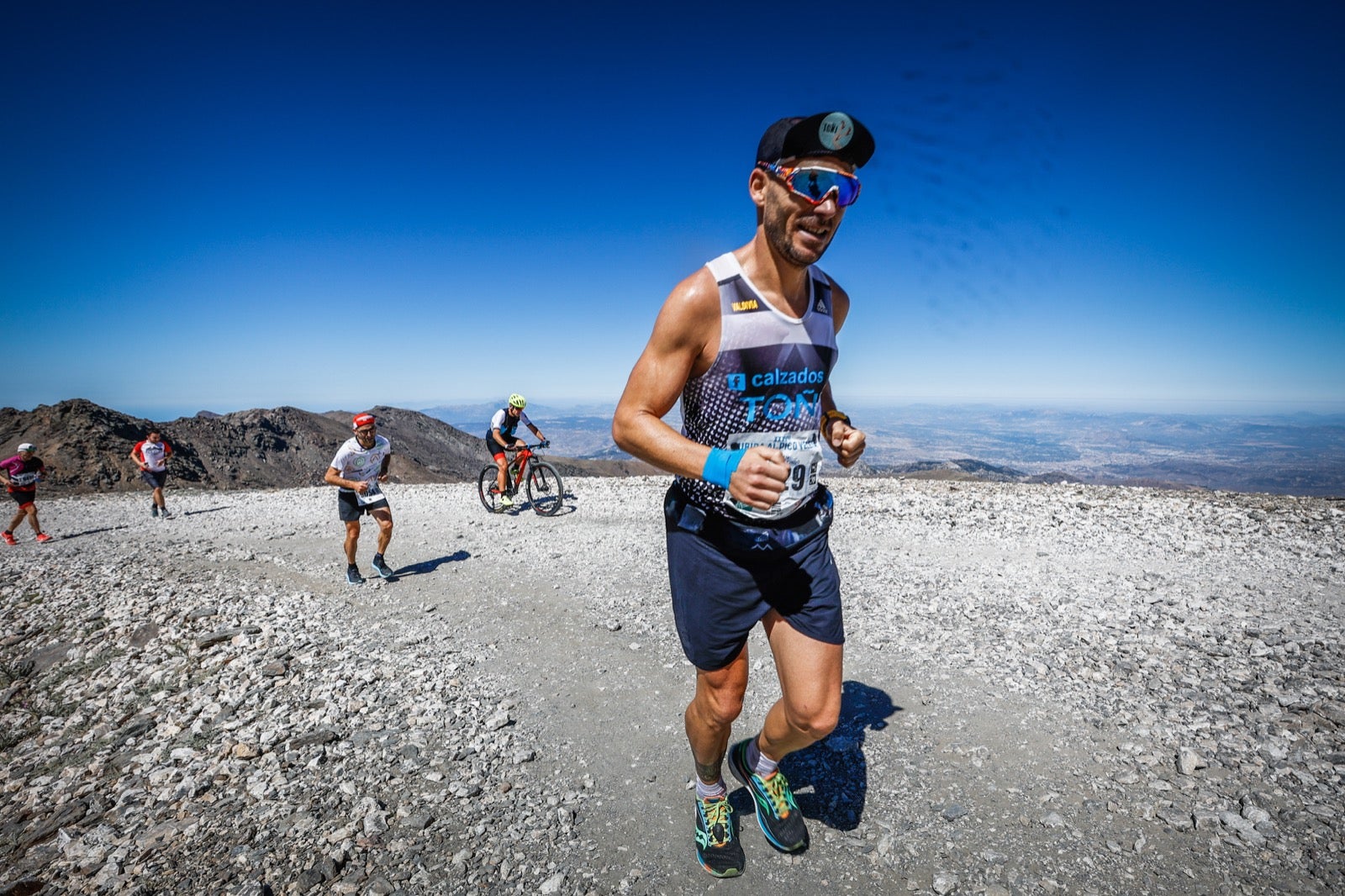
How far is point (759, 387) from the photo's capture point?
2.27m

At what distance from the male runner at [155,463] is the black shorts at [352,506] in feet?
31.9

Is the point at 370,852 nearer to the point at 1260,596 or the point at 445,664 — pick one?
the point at 445,664

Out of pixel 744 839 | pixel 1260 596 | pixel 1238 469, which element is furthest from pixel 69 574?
pixel 1238 469

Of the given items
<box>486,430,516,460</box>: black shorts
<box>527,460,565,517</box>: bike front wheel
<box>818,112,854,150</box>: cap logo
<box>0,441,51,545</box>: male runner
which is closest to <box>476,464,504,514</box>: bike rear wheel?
<box>486,430,516,460</box>: black shorts

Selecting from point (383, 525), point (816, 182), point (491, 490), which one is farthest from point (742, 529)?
point (491, 490)

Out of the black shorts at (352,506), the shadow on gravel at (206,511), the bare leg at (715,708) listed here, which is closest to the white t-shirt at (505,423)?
the black shorts at (352,506)

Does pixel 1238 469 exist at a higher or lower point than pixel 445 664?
lower

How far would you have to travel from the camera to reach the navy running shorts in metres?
2.38

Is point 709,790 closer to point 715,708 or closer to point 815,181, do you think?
point 715,708

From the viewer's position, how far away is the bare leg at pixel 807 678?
8.01 feet

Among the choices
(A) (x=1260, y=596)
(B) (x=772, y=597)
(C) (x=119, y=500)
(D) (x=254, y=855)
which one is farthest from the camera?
(C) (x=119, y=500)

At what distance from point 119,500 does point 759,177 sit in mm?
23014

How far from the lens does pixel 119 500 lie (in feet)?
55.2

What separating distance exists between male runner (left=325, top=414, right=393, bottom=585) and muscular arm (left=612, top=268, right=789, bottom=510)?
6.62 meters
